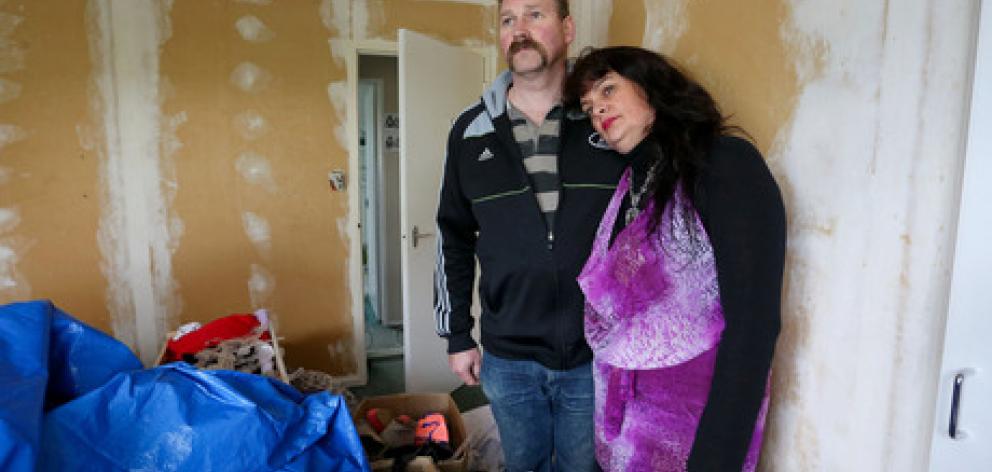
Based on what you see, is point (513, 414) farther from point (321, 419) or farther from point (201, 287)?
point (201, 287)

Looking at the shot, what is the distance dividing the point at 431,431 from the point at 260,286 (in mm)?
1378

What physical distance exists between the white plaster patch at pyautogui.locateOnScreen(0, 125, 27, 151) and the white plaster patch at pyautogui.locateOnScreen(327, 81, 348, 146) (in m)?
1.36

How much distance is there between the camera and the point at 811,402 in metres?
0.94

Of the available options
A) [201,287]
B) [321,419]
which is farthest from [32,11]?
[321,419]

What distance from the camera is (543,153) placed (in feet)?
4.17

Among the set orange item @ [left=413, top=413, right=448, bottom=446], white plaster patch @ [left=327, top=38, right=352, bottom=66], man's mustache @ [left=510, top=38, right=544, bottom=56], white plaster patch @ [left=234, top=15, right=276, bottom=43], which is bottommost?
orange item @ [left=413, top=413, right=448, bottom=446]

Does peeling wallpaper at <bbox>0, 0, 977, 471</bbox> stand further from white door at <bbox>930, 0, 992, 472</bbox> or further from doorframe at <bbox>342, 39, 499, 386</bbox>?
white door at <bbox>930, 0, 992, 472</bbox>

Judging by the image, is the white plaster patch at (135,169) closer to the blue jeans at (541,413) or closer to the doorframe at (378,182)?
the doorframe at (378,182)

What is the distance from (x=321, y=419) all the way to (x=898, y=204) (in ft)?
4.04

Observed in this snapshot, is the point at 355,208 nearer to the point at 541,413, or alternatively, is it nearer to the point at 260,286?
the point at 260,286

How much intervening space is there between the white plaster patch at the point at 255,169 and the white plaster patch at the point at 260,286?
43 cm

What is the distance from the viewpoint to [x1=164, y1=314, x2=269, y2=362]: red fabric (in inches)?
78.7

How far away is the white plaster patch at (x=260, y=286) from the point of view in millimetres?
2904

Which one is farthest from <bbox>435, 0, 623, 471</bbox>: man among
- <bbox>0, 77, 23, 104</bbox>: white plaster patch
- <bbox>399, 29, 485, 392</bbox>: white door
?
<bbox>0, 77, 23, 104</bbox>: white plaster patch
